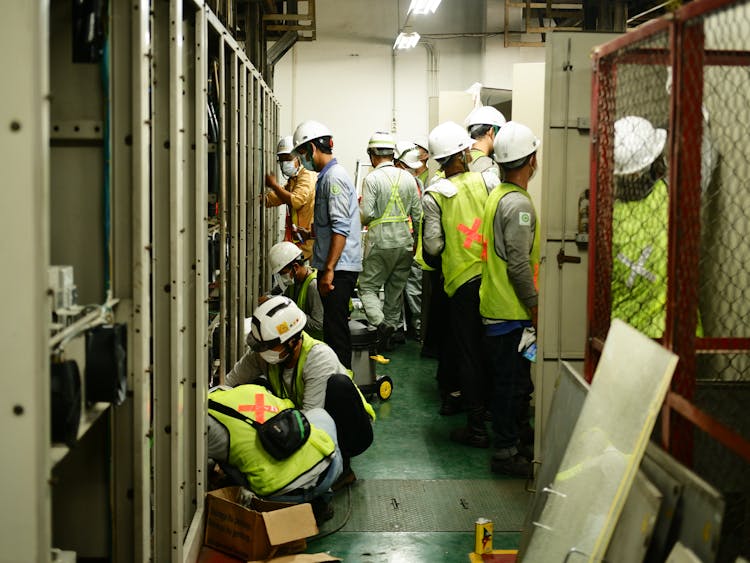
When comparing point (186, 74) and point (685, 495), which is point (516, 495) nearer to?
point (685, 495)

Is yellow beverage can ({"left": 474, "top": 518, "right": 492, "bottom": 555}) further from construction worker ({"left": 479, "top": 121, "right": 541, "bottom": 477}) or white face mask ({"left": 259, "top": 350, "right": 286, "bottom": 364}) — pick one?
white face mask ({"left": 259, "top": 350, "right": 286, "bottom": 364})

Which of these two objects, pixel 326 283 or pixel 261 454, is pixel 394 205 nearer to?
pixel 326 283

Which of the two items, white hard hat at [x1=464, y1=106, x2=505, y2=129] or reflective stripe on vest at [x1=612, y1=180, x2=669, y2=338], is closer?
reflective stripe on vest at [x1=612, y1=180, x2=669, y2=338]

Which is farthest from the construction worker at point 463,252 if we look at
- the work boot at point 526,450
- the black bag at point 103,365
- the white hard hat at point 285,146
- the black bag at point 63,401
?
the white hard hat at point 285,146

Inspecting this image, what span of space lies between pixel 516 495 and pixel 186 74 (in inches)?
108

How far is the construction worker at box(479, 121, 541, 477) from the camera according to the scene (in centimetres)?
468

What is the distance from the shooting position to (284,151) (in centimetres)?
912

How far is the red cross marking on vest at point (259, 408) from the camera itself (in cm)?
396

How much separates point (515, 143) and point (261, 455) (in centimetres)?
218

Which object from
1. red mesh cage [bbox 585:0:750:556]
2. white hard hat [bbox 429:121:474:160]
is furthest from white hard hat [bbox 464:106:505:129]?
red mesh cage [bbox 585:0:750:556]

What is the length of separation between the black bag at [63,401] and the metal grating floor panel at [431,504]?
241 cm

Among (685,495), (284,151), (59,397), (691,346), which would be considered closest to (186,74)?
(59,397)

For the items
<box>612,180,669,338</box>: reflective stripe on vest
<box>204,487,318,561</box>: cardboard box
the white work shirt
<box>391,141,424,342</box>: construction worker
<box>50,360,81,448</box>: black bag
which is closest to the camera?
<box>50,360,81,448</box>: black bag

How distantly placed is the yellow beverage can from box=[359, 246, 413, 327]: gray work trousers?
364 cm
